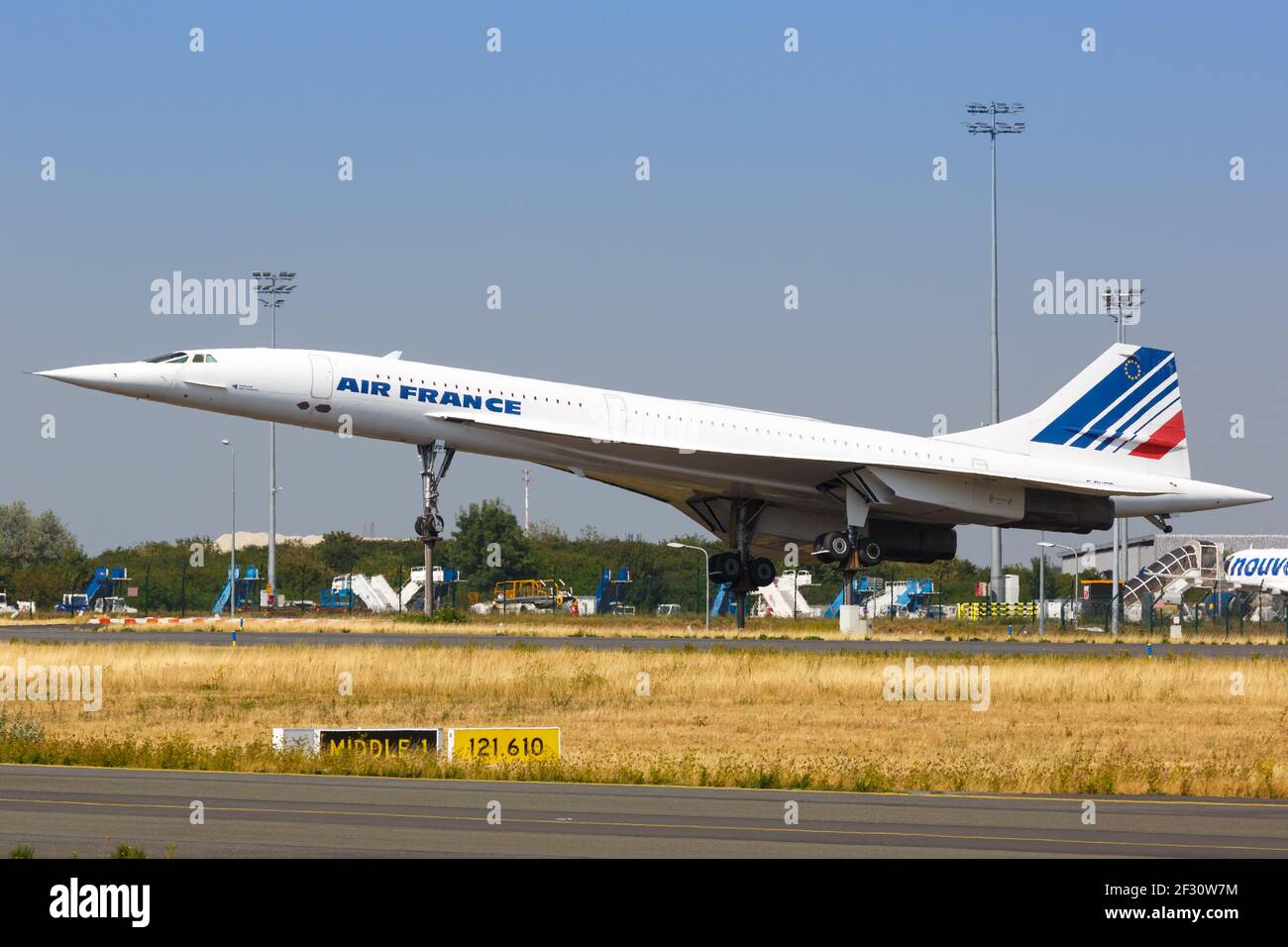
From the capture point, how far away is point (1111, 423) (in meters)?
46.6

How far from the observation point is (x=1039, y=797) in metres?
15.2

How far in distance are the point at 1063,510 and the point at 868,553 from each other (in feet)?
19.8

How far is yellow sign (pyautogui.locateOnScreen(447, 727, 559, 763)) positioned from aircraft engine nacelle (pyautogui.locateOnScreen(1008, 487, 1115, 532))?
29077 millimetres

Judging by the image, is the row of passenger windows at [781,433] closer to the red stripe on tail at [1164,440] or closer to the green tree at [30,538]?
the red stripe on tail at [1164,440]

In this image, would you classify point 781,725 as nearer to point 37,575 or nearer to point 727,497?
point 727,497

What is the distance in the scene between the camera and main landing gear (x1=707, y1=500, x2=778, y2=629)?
1826 inches

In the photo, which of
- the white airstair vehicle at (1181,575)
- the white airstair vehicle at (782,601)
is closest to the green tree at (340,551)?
the white airstair vehicle at (782,601)

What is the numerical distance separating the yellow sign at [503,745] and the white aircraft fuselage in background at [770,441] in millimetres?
18753

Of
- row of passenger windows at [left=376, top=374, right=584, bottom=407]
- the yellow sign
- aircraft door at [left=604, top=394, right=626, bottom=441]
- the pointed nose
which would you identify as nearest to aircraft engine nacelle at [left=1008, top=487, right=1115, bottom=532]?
aircraft door at [left=604, top=394, right=626, bottom=441]

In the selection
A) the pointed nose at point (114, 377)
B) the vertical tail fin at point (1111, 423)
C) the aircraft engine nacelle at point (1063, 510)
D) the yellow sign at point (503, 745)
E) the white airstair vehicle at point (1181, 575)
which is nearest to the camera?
the yellow sign at point (503, 745)

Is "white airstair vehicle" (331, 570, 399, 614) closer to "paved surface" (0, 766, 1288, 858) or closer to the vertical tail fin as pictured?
the vertical tail fin

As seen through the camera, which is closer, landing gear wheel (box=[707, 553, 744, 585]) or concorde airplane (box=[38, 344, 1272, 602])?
concorde airplane (box=[38, 344, 1272, 602])

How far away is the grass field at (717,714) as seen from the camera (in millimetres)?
17156
